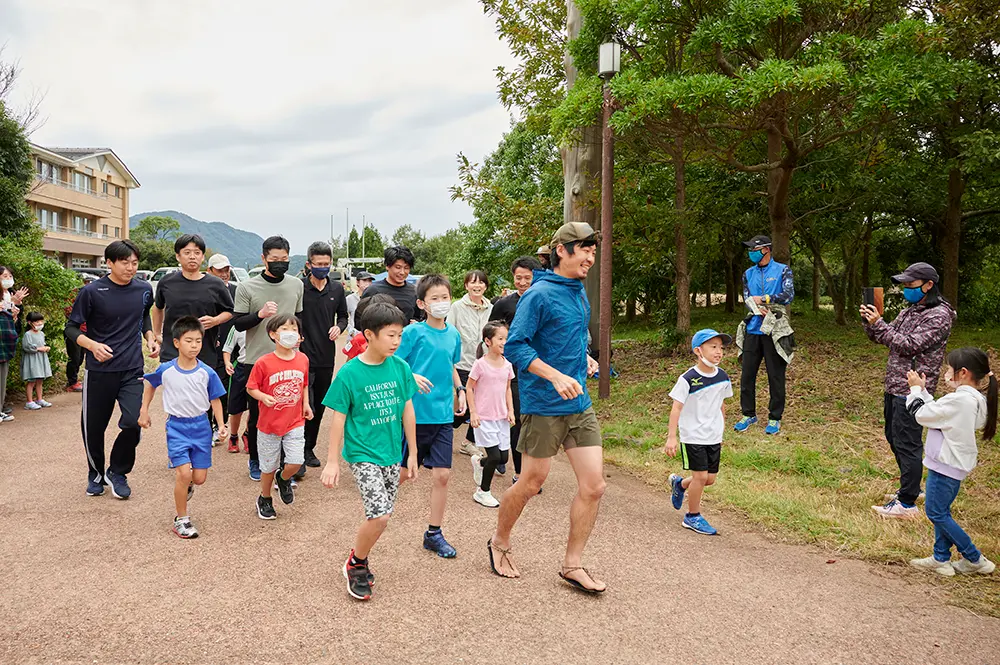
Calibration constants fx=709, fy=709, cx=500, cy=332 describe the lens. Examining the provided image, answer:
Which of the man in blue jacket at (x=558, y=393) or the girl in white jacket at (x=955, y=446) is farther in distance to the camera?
the girl in white jacket at (x=955, y=446)

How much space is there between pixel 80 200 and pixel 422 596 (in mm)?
56063

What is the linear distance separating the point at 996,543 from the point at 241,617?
15.9 ft

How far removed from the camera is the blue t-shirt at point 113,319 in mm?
5555

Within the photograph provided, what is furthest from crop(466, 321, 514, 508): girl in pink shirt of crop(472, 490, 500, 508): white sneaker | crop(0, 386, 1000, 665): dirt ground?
crop(0, 386, 1000, 665): dirt ground

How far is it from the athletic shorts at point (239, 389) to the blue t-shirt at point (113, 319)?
84 cm

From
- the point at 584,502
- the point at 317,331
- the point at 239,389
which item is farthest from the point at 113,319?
the point at 584,502

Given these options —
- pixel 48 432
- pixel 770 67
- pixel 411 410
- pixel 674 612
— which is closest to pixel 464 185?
pixel 770 67

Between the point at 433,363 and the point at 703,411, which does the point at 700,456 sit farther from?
the point at 433,363

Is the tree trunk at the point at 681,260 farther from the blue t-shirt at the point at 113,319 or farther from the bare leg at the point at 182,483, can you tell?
the bare leg at the point at 182,483

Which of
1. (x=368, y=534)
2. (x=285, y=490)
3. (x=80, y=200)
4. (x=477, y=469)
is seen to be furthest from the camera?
(x=80, y=200)

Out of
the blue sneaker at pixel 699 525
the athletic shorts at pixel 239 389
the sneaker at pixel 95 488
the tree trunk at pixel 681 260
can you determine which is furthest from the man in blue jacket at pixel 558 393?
the tree trunk at pixel 681 260

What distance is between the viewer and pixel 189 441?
4871mm

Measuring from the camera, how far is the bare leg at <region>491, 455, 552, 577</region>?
4047mm

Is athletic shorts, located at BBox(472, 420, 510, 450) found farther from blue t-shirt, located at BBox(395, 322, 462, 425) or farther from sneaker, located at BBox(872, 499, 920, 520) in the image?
sneaker, located at BBox(872, 499, 920, 520)
